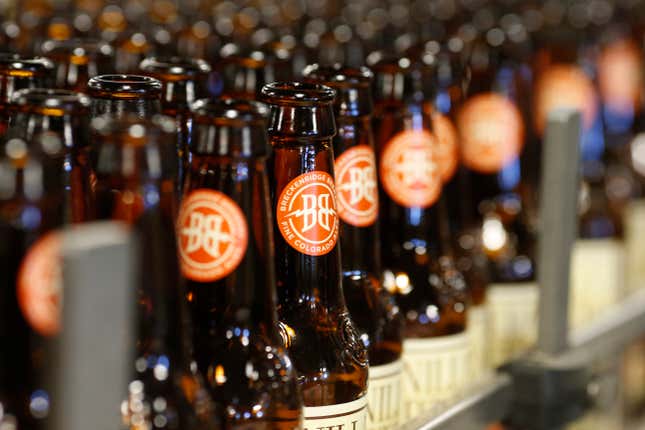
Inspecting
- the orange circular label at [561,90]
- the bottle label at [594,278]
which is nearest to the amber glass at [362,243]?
the bottle label at [594,278]

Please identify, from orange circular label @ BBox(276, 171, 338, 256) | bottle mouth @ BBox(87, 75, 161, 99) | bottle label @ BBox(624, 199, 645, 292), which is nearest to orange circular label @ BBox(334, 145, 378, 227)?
orange circular label @ BBox(276, 171, 338, 256)

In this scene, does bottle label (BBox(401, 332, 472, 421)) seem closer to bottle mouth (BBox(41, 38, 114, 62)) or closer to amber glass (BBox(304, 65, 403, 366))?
amber glass (BBox(304, 65, 403, 366))

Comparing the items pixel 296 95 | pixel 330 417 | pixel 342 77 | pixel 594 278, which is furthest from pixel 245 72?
pixel 594 278

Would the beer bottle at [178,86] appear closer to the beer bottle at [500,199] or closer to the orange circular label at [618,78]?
the beer bottle at [500,199]

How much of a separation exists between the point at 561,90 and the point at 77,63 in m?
1.05

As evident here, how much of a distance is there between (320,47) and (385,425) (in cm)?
60

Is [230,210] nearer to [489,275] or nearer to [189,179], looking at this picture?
[189,179]

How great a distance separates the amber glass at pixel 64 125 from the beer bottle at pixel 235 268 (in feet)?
0.25

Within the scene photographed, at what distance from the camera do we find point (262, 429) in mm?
790

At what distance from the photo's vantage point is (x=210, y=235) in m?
0.75

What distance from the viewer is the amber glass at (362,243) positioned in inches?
39.1

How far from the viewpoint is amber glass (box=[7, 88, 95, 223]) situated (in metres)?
0.70

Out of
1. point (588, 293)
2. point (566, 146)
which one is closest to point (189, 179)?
point (566, 146)

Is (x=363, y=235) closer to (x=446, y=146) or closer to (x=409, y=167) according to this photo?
(x=409, y=167)
